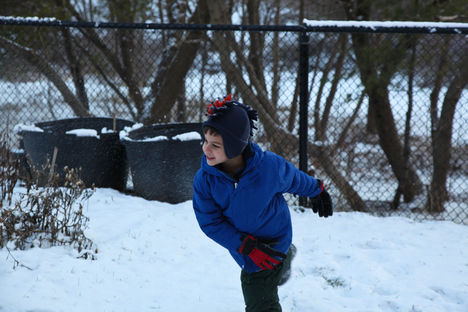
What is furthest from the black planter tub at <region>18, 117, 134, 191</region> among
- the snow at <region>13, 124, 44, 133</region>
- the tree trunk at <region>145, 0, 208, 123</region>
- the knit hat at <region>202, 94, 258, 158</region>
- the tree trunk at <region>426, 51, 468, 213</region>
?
the tree trunk at <region>426, 51, 468, 213</region>

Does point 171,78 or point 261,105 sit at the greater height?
point 171,78

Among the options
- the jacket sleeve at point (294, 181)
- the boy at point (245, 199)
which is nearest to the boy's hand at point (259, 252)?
the boy at point (245, 199)

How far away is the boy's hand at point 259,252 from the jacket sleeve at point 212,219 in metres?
0.06

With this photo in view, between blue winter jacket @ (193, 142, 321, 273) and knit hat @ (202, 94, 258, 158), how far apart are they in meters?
0.10

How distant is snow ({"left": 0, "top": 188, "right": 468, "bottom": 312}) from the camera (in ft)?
7.98

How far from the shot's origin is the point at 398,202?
6.77 meters

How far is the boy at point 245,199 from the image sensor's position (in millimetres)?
1785

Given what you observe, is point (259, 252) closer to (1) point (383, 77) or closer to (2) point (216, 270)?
(2) point (216, 270)

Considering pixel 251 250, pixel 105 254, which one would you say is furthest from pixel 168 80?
pixel 251 250

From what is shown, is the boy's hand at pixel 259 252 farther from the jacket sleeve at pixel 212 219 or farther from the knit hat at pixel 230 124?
the knit hat at pixel 230 124

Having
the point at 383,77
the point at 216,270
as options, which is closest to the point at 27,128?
the point at 216,270

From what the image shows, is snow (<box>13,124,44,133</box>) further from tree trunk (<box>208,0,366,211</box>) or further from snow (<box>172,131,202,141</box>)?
tree trunk (<box>208,0,366,211</box>)

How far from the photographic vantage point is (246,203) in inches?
72.0

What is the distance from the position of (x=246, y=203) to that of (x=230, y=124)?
1.18 ft
